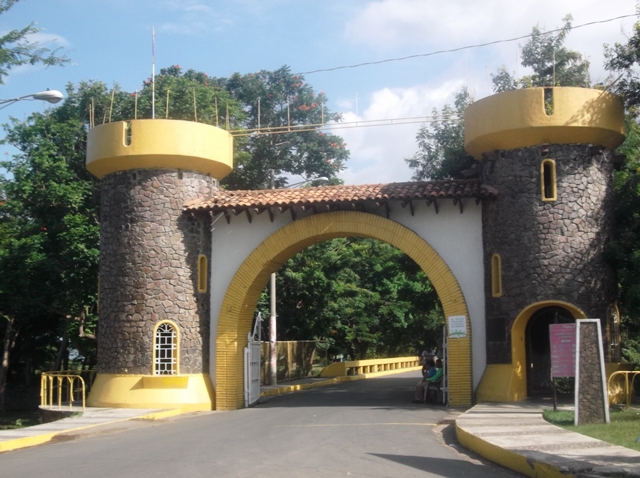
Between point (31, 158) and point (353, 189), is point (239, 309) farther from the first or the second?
point (31, 158)

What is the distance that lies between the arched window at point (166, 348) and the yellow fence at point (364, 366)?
Answer: 42.6ft

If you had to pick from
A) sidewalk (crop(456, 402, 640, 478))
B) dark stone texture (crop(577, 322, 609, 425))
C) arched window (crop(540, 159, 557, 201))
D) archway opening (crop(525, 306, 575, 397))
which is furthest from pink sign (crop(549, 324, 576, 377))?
archway opening (crop(525, 306, 575, 397))

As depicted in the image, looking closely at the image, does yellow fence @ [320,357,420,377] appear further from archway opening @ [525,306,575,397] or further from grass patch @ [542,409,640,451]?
grass patch @ [542,409,640,451]

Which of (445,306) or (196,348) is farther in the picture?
(196,348)

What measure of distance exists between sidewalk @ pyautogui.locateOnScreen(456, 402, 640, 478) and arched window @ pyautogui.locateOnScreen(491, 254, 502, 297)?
397cm

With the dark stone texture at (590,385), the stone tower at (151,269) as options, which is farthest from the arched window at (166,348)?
the dark stone texture at (590,385)

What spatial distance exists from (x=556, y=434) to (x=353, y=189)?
9237 millimetres

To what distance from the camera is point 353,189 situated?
18859 millimetres

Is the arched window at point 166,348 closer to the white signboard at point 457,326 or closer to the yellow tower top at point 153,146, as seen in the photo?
the yellow tower top at point 153,146

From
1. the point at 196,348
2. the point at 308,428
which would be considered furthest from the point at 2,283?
the point at 308,428

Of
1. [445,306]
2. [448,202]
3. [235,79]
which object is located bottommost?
[445,306]

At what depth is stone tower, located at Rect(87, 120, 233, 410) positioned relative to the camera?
60.0ft

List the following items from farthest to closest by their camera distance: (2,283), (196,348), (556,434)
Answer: (2,283) → (196,348) → (556,434)

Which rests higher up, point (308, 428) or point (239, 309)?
point (239, 309)
